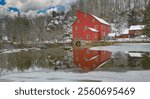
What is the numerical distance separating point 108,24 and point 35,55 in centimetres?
55

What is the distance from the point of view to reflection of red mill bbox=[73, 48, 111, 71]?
275cm

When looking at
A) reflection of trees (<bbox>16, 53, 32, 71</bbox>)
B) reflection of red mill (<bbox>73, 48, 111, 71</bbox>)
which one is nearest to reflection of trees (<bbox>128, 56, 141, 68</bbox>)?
reflection of red mill (<bbox>73, 48, 111, 71</bbox>)

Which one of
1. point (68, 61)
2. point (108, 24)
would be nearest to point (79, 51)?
point (68, 61)

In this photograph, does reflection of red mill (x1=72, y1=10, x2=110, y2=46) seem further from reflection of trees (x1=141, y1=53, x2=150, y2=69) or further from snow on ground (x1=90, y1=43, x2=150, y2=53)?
reflection of trees (x1=141, y1=53, x2=150, y2=69)

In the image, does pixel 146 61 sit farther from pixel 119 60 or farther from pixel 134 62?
pixel 119 60

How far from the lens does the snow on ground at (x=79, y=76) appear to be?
2.66 meters

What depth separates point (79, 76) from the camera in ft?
8.93

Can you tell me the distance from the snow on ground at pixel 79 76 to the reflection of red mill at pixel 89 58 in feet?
0.18

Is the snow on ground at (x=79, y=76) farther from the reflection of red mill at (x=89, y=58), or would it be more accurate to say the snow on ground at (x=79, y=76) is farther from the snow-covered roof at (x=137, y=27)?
the snow-covered roof at (x=137, y=27)

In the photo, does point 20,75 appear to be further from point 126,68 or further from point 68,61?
point 126,68

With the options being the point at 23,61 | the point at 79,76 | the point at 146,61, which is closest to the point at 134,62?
the point at 146,61

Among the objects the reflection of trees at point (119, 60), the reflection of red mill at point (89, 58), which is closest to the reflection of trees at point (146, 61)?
the reflection of trees at point (119, 60)

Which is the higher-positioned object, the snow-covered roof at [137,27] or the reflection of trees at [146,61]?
the snow-covered roof at [137,27]

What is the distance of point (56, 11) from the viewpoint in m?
2.82
